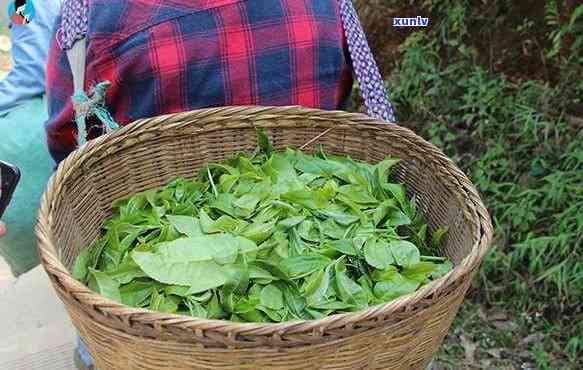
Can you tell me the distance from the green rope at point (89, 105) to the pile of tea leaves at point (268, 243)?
→ 19 cm

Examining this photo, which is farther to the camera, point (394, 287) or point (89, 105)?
point (89, 105)

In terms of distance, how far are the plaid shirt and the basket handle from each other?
0.03 metres

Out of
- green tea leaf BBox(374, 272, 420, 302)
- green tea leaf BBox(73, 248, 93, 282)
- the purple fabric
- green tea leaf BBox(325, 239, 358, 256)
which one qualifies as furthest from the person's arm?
green tea leaf BBox(374, 272, 420, 302)

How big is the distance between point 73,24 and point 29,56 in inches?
22.9

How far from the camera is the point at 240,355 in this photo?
1.10 m

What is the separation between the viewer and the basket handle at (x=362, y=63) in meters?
1.75

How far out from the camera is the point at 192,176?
1.79m

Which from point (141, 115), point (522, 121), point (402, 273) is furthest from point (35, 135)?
point (522, 121)

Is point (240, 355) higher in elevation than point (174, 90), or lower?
lower

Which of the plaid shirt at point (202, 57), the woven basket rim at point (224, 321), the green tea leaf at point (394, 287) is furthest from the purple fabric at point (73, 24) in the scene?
the green tea leaf at point (394, 287)

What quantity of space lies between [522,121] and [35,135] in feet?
7.18

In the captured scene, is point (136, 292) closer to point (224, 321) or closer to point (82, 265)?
point (82, 265)

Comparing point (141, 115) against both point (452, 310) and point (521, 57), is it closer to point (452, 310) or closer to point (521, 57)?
point (452, 310)

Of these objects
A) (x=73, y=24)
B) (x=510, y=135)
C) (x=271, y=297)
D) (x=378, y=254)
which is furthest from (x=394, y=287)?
(x=510, y=135)
